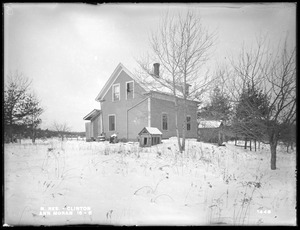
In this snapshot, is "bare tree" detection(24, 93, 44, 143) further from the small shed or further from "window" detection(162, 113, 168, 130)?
"window" detection(162, 113, 168, 130)

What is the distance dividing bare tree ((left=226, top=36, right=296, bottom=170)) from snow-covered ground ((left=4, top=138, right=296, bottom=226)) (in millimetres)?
370

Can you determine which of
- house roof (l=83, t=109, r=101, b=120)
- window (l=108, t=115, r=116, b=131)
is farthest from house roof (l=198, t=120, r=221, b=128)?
house roof (l=83, t=109, r=101, b=120)

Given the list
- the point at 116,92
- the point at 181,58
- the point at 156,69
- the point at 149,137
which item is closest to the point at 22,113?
the point at 116,92

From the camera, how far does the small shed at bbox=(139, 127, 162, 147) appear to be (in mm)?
2979

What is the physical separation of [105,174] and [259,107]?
3014 millimetres

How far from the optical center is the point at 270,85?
8.73ft

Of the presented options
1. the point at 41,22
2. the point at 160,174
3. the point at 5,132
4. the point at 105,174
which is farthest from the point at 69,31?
the point at 160,174

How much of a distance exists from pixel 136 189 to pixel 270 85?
297cm

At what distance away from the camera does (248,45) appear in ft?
8.55

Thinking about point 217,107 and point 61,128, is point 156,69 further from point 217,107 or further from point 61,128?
point 61,128

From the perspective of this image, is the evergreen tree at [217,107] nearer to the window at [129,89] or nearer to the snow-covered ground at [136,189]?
the snow-covered ground at [136,189]

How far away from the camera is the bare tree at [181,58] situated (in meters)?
2.62

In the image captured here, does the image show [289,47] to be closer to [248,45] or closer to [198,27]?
[248,45]

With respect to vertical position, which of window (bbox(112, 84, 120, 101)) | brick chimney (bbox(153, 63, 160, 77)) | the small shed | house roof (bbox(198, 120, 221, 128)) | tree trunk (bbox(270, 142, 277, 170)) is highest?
brick chimney (bbox(153, 63, 160, 77))
